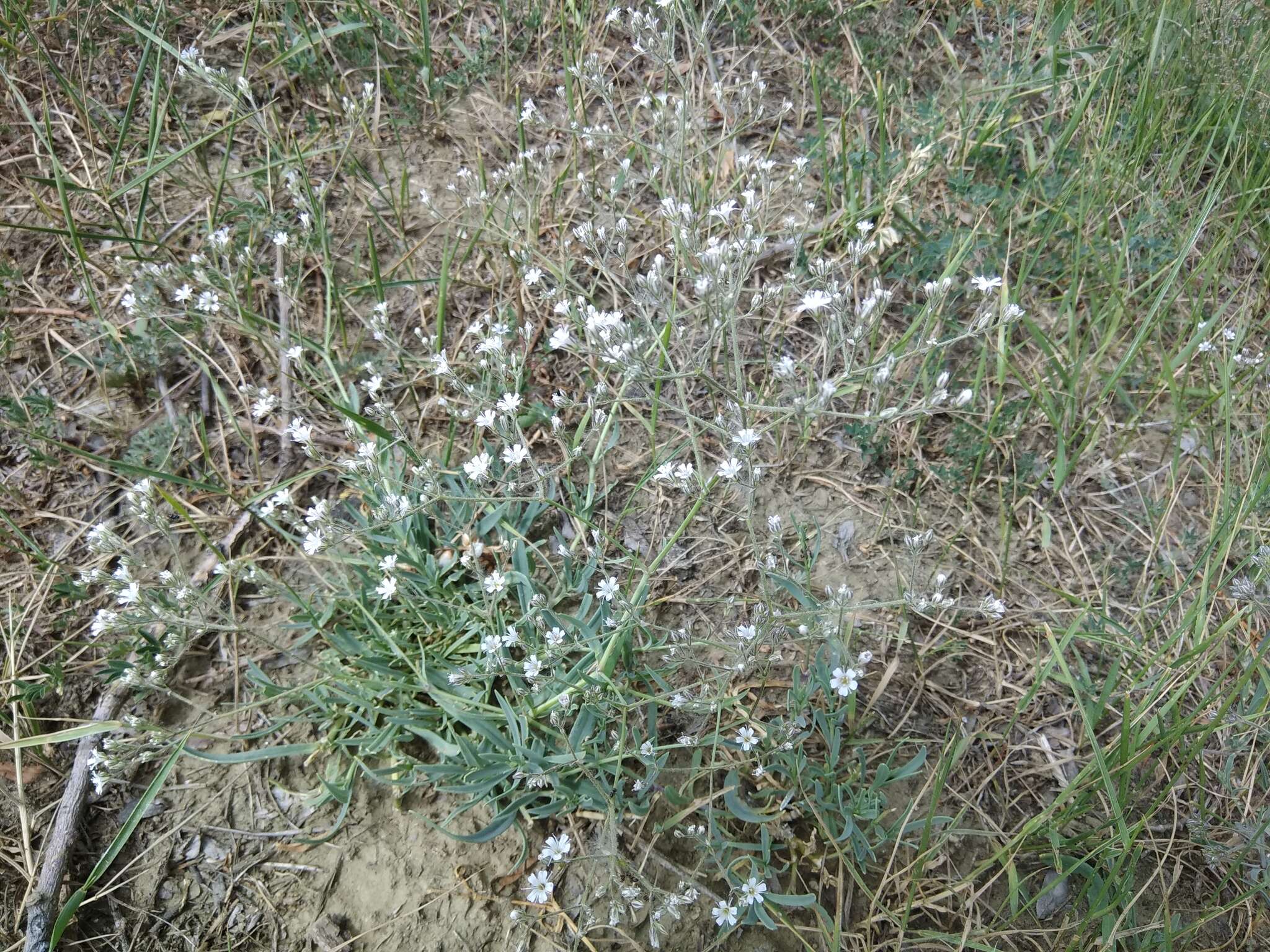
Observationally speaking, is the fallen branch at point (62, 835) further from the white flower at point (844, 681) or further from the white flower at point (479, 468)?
the white flower at point (844, 681)

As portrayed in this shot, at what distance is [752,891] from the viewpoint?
7.04ft

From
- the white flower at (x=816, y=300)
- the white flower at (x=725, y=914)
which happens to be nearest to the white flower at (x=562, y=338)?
the white flower at (x=816, y=300)

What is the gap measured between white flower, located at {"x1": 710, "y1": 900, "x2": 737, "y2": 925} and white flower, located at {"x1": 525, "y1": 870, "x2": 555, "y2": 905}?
1.48ft

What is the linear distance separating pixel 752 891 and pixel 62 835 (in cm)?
196

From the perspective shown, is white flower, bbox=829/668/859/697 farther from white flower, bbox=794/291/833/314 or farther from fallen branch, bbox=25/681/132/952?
fallen branch, bbox=25/681/132/952

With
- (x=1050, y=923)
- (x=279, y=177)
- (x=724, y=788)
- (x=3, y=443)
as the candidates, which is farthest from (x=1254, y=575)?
(x=3, y=443)

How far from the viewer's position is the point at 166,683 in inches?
A: 103

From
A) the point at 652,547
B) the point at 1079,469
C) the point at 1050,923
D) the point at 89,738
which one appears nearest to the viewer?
the point at 1050,923

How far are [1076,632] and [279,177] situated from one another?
3.50 meters

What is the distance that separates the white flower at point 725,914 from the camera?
6.99 feet

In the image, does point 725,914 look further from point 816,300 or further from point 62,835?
point 62,835

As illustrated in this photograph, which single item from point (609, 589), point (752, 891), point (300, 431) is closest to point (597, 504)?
point (609, 589)

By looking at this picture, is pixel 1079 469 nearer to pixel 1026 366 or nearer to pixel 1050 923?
pixel 1026 366

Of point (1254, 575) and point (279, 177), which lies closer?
point (1254, 575)
